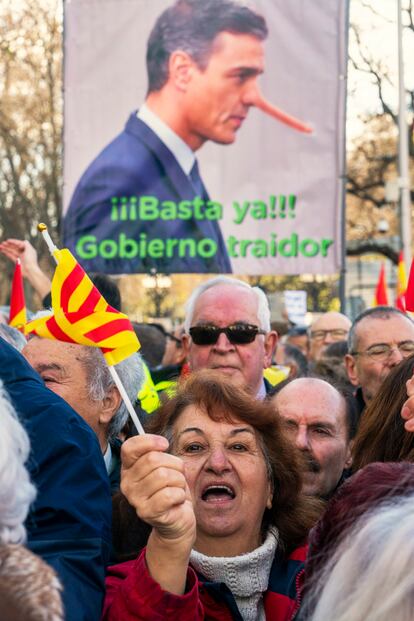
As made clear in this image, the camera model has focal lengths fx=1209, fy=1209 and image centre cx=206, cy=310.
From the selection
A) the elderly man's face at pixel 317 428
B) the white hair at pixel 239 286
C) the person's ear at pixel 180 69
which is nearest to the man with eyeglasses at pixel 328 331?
the person's ear at pixel 180 69

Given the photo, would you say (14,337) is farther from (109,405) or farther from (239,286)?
(239,286)

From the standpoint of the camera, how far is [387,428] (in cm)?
377

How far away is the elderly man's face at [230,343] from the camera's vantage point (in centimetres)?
501

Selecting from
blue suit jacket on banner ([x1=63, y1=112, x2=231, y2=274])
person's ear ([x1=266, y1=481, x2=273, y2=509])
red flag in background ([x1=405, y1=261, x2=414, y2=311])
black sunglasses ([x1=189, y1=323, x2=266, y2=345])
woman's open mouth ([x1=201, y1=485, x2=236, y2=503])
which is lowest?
person's ear ([x1=266, y1=481, x2=273, y2=509])

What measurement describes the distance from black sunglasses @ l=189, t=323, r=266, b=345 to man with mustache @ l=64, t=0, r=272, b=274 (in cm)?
359

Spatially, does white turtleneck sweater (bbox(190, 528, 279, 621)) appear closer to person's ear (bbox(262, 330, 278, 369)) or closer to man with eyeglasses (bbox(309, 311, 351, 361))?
person's ear (bbox(262, 330, 278, 369))

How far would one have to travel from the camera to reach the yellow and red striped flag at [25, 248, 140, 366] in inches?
120

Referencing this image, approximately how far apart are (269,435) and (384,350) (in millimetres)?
2236

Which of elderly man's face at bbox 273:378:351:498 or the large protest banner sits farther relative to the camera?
the large protest banner

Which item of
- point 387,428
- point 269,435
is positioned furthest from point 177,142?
point 269,435

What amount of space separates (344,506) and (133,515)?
4.78 ft

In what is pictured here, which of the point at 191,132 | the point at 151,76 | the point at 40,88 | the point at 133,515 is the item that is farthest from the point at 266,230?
the point at 40,88

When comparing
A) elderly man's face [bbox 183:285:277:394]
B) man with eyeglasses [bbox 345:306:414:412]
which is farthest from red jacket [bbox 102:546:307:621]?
man with eyeglasses [bbox 345:306:414:412]

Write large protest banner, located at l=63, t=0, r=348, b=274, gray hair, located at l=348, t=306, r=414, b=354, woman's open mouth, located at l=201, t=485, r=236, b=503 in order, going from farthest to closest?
large protest banner, located at l=63, t=0, r=348, b=274, gray hair, located at l=348, t=306, r=414, b=354, woman's open mouth, located at l=201, t=485, r=236, b=503
